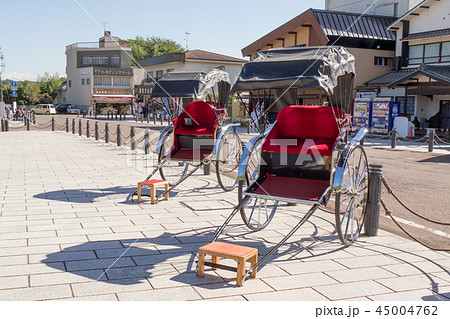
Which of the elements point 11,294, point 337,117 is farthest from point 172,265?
point 337,117

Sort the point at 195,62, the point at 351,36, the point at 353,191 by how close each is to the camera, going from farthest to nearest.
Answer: the point at 195,62 → the point at 351,36 → the point at 353,191

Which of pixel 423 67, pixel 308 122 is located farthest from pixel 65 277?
pixel 423 67

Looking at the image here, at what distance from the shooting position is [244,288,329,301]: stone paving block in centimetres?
364

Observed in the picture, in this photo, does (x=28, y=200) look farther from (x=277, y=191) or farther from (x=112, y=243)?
(x=277, y=191)

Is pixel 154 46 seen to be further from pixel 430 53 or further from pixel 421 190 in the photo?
pixel 421 190

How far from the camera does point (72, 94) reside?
225 feet

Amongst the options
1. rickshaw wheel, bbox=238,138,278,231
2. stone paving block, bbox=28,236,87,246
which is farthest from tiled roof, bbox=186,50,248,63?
stone paving block, bbox=28,236,87,246

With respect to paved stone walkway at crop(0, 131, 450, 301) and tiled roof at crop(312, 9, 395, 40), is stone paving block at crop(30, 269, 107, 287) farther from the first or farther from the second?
tiled roof at crop(312, 9, 395, 40)

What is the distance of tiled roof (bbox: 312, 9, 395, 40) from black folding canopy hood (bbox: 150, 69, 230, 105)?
67.8 feet

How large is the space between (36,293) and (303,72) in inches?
147

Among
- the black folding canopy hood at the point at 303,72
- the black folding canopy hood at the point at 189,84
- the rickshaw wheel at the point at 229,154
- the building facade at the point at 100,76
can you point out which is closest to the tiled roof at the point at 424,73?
the black folding canopy hood at the point at 189,84

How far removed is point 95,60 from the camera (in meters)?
65.2

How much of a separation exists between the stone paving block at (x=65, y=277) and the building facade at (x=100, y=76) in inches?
2131

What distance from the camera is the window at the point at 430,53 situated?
85.4 ft
